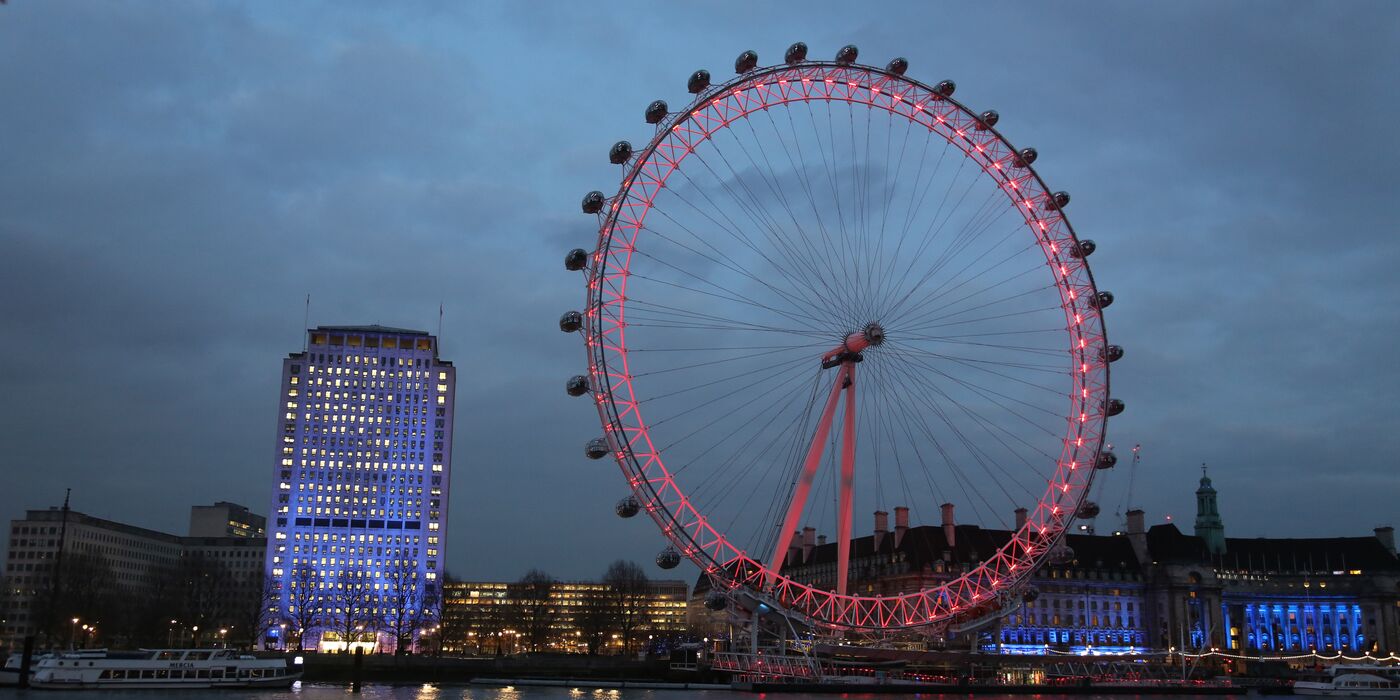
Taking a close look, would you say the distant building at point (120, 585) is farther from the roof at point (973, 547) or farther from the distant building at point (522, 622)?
the roof at point (973, 547)

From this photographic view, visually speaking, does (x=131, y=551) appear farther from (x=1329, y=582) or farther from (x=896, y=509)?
(x=1329, y=582)

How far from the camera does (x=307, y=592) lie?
139 m

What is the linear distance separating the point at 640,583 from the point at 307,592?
3836cm

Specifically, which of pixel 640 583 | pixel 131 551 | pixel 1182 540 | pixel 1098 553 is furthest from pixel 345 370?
pixel 1182 540

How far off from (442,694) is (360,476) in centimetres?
8241

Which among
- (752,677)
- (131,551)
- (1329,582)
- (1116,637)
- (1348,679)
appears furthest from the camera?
(131,551)

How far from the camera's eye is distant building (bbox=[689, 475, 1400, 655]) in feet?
438

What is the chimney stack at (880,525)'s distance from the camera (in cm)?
14275

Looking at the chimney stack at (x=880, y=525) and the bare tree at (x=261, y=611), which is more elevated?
the chimney stack at (x=880, y=525)

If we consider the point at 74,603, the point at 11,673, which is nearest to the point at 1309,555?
the point at 74,603

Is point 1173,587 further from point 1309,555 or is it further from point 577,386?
point 577,386

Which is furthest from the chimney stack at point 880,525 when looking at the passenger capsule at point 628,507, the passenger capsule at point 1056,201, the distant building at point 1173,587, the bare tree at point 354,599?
the passenger capsule at point 628,507

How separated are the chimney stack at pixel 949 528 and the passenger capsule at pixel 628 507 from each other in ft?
266

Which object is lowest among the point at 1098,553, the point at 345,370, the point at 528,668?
the point at 528,668
